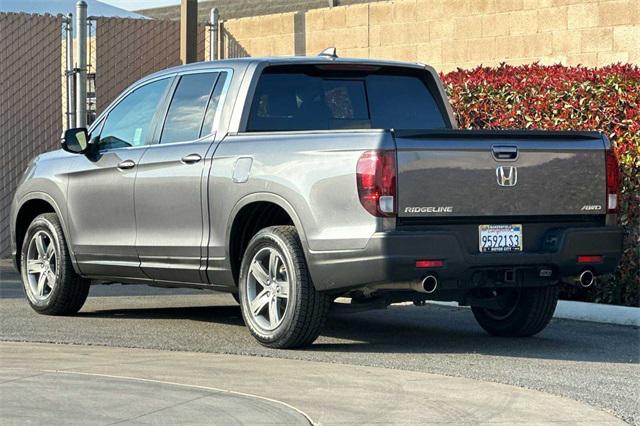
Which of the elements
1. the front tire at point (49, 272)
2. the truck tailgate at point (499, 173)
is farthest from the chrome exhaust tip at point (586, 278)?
the front tire at point (49, 272)

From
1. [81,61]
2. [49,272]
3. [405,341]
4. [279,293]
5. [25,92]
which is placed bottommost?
[405,341]

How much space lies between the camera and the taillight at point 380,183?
866 centimetres

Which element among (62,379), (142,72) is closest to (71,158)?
(62,379)

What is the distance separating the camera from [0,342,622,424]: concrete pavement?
6.98 metres

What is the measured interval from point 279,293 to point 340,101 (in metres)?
1.67

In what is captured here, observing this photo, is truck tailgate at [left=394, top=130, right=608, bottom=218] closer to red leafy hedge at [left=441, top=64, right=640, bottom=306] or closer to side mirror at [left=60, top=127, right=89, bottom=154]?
red leafy hedge at [left=441, top=64, right=640, bottom=306]

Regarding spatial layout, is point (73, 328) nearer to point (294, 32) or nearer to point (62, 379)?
point (62, 379)

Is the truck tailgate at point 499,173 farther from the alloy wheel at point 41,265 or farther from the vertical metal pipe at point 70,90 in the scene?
the vertical metal pipe at point 70,90

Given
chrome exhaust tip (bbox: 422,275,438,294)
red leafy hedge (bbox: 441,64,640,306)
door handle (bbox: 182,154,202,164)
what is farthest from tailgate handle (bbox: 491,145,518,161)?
red leafy hedge (bbox: 441,64,640,306)

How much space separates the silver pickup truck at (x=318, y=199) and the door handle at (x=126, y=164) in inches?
0.6

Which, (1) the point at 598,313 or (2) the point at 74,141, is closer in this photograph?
(2) the point at 74,141

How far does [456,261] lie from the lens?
8.85 m

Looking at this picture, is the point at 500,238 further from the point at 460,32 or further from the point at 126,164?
the point at 460,32

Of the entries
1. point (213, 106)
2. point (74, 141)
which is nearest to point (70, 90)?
point (74, 141)
